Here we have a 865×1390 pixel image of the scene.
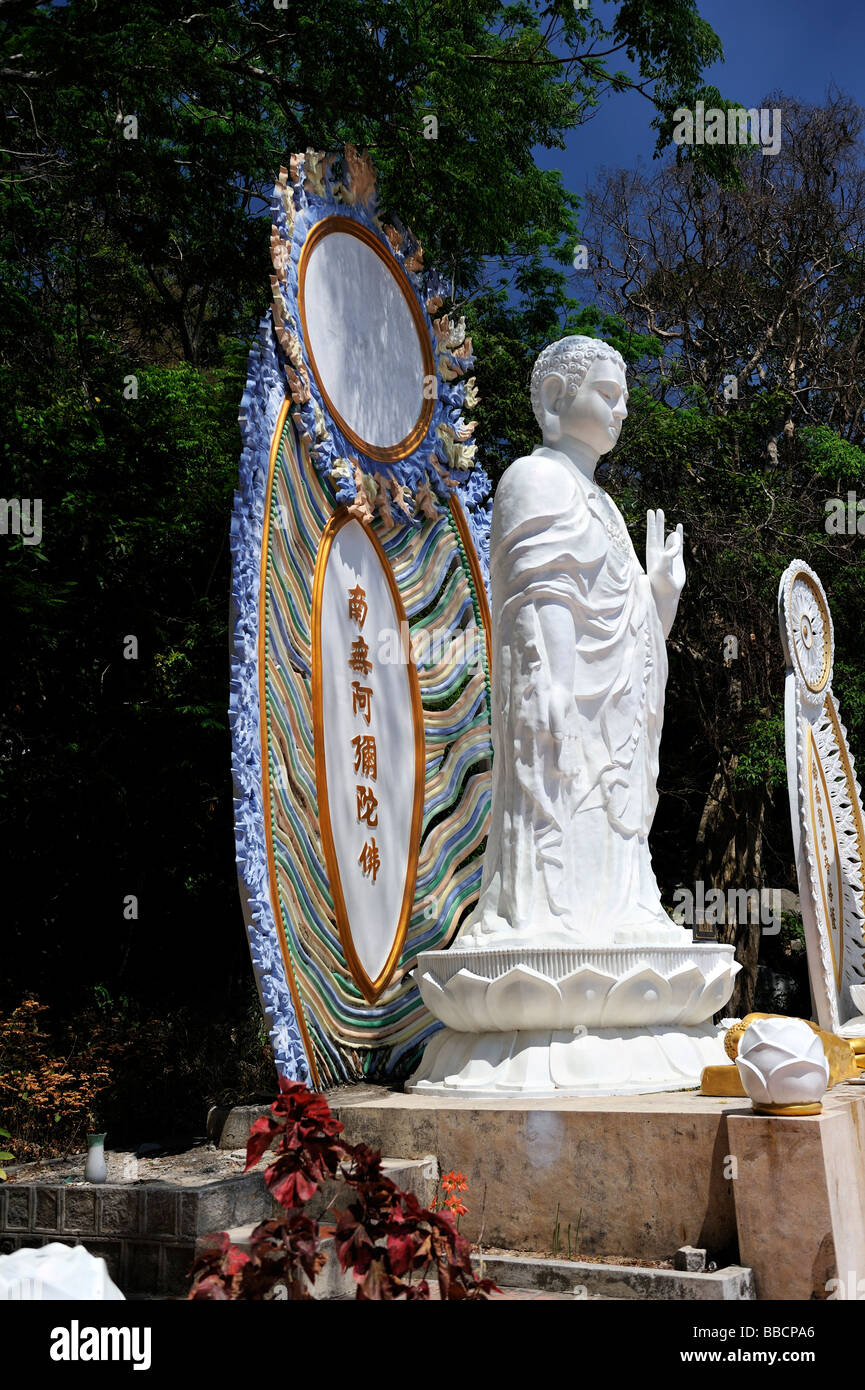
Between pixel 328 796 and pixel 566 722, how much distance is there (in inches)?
42.3

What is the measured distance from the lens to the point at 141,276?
414 inches

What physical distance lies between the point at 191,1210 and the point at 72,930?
15.4ft

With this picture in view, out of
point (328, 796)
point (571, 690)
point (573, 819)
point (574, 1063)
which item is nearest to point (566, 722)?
point (571, 690)

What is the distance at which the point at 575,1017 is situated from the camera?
4609 millimetres

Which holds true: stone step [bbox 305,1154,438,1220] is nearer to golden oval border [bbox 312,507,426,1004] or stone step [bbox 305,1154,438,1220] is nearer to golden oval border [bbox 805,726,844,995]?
golden oval border [bbox 312,507,426,1004]

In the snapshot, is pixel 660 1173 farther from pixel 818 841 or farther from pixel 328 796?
pixel 818 841

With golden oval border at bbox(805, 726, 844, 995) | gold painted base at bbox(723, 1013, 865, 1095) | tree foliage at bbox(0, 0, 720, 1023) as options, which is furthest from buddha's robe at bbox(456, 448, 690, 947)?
tree foliage at bbox(0, 0, 720, 1023)

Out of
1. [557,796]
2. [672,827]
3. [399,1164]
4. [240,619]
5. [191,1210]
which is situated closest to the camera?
[191,1210]

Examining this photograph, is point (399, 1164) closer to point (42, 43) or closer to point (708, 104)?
point (42, 43)

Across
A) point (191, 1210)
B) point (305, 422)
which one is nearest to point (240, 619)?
point (305, 422)

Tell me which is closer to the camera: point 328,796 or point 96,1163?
point 96,1163

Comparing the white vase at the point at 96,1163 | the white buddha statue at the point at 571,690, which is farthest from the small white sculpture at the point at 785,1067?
the white vase at the point at 96,1163

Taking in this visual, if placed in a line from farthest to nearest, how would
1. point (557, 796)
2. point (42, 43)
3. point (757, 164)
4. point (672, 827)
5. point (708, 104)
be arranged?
1. point (757, 164)
2. point (672, 827)
3. point (708, 104)
4. point (42, 43)
5. point (557, 796)

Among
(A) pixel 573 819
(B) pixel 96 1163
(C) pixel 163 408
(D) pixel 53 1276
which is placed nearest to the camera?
(D) pixel 53 1276
